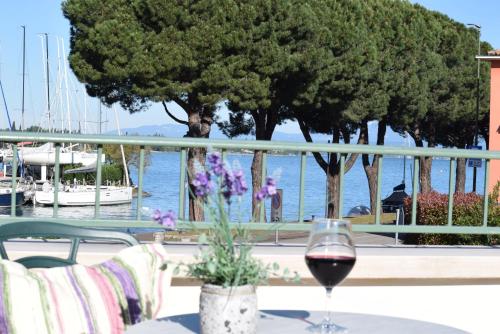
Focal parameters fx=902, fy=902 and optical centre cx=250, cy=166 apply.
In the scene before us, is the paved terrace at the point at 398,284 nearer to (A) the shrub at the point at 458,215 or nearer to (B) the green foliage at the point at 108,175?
(A) the shrub at the point at 458,215

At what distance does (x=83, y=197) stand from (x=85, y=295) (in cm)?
5703

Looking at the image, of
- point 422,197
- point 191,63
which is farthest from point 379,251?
point 191,63

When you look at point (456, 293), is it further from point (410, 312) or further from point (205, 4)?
point (205, 4)

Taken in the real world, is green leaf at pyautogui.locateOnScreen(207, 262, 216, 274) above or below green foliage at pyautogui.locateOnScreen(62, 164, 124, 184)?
above

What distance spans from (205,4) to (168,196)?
2314 inches

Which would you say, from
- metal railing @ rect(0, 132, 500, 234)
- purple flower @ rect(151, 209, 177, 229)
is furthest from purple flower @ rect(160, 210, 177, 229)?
metal railing @ rect(0, 132, 500, 234)

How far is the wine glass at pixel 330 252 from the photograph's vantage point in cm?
243

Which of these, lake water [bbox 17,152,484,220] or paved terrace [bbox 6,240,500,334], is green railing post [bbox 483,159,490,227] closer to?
paved terrace [bbox 6,240,500,334]

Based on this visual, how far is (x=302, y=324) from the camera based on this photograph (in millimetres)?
2715

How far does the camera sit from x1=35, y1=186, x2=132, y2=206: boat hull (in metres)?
57.3

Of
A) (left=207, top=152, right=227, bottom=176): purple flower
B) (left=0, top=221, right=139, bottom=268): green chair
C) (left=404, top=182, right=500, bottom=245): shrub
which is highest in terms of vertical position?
(left=207, top=152, right=227, bottom=176): purple flower

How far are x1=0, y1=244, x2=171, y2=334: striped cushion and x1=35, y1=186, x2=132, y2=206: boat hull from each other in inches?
2122

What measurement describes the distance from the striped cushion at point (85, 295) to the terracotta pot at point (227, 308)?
836 mm

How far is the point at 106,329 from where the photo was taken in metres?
3.17
